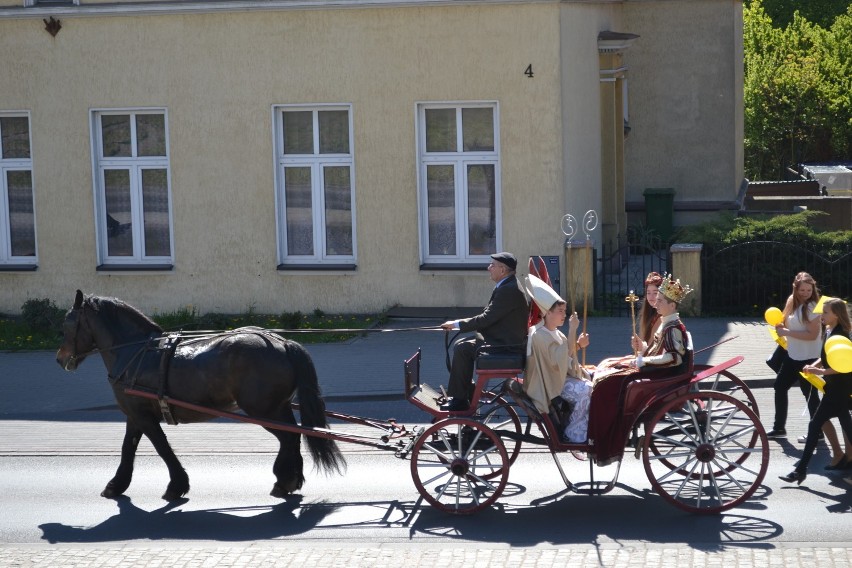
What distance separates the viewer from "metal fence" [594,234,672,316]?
1797cm

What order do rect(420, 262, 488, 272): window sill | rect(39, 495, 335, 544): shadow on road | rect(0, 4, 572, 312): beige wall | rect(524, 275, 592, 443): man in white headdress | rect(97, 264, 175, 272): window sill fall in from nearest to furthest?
rect(39, 495, 335, 544): shadow on road < rect(524, 275, 592, 443): man in white headdress < rect(0, 4, 572, 312): beige wall < rect(420, 262, 488, 272): window sill < rect(97, 264, 175, 272): window sill

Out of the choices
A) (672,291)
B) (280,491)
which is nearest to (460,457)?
(280,491)

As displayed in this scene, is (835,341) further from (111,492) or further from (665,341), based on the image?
(111,492)

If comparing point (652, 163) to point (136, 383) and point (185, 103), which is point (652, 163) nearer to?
point (185, 103)

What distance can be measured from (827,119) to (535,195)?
23.2 metres

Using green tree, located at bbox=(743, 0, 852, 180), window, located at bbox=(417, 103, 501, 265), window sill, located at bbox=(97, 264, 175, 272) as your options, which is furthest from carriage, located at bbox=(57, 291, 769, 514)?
green tree, located at bbox=(743, 0, 852, 180)

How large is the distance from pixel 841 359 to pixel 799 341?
60.0 inches

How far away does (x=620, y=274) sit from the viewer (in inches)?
745

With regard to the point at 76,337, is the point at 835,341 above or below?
below

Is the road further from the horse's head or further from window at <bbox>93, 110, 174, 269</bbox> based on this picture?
window at <bbox>93, 110, 174, 269</bbox>

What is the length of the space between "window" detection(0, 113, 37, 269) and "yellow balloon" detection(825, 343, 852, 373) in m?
13.8

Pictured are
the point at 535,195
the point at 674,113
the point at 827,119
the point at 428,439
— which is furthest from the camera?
the point at 827,119

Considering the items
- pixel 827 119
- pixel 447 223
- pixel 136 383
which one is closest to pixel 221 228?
pixel 447 223

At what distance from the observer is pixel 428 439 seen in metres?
9.23
